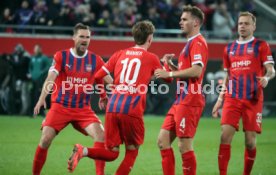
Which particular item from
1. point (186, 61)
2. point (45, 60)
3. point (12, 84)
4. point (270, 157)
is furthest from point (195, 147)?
point (12, 84)

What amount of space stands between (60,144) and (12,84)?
7.56m

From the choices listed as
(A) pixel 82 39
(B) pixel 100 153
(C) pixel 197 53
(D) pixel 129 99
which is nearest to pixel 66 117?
(B) pixel 100 153

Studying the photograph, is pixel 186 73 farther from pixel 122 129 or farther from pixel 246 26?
pixel 246 26

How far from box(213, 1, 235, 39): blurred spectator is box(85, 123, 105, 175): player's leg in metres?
14.5

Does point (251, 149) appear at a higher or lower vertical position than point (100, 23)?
lower

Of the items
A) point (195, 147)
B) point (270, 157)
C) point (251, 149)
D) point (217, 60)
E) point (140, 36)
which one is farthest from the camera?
point (217, 60)

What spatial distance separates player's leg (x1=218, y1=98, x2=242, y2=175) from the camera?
855 cm

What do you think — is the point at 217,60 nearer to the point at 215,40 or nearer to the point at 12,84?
the point at 215,40

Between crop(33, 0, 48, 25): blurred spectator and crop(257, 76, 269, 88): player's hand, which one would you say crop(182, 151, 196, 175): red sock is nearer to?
crop(257, 76, 269, 88): player's hand

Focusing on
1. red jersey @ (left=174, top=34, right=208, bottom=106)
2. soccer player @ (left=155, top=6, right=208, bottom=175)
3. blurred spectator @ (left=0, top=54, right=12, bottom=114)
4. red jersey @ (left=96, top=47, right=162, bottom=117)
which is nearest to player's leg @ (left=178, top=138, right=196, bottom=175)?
soccer player @ (left=155, top=6, right=208, bottom=175)

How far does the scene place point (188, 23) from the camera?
794cm

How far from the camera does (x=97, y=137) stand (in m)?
8.46

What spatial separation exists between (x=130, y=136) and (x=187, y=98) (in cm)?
85

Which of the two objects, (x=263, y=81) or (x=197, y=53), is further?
(x=263, y=81)
